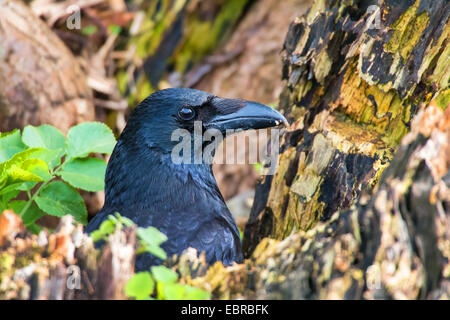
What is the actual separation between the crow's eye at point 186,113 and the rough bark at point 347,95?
623mm

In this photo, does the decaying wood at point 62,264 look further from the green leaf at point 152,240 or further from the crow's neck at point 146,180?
the crow's neck at point 146,180

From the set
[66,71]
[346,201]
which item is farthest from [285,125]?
[66,71]

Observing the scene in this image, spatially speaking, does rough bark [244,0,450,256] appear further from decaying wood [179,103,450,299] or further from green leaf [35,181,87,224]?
green leaf [35,181,87,224]

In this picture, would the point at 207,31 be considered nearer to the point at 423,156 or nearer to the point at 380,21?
the point at 380,21

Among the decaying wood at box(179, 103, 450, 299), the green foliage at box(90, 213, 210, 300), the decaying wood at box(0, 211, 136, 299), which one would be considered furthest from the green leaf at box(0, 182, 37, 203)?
the decaying wood at box(179, 103, 450, 299)

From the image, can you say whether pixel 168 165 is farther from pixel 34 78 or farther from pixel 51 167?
pixel 34 78

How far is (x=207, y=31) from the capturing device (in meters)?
6.93

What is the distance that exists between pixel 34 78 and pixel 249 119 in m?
2.73

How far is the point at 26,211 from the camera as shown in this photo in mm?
3266

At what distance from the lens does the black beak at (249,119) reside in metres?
3.27

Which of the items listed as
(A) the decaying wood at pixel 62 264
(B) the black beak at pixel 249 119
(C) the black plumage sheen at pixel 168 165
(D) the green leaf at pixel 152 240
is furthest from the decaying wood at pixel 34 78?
(D) the green leaf at pixel 152 240

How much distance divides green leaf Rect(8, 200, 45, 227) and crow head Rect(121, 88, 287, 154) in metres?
0.72

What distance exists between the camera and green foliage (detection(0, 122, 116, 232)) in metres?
2.96

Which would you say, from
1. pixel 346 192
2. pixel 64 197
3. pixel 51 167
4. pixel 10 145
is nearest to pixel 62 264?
pixel 64 197
